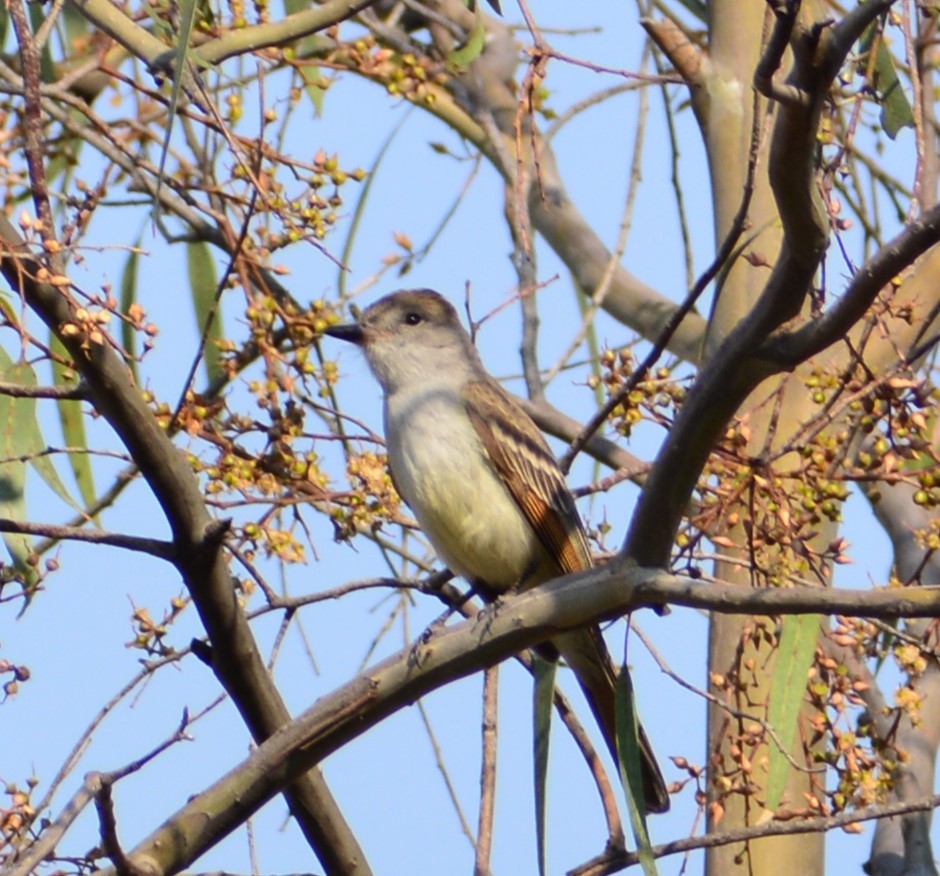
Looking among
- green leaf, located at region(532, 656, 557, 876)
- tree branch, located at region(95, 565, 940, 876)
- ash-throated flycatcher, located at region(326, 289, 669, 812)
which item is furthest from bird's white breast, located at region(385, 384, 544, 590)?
tree branch, located at region(95, 565, 940, 876)

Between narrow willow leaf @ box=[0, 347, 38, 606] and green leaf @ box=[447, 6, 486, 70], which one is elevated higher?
green leaf @ box=[447, 6, 486, 70]

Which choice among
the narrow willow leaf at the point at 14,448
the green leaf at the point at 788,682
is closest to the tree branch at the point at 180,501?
the narrow willow leaf at the point at 14,448

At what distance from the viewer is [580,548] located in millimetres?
3410

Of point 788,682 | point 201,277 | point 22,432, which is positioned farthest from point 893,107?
point 201,277

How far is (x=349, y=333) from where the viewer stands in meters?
3.55

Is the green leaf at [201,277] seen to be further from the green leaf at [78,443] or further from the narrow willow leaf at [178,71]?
the narrow willow leaf at [178,71]

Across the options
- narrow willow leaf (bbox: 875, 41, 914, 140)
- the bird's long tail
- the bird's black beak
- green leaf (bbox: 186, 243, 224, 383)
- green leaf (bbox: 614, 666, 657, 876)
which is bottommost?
green leaf (bbox: 614, 666, 657, 876)

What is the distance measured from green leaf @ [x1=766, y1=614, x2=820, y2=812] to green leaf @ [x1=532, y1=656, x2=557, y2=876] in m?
0.35

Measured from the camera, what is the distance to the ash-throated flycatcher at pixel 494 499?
3.31 metres

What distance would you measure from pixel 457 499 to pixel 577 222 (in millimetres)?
1222

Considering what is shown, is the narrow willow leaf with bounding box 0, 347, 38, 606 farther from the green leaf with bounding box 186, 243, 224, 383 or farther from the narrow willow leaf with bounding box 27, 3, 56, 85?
the green leaf with bounding box 186, 243, 224, 383

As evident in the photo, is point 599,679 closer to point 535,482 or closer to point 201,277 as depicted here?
point 535,482

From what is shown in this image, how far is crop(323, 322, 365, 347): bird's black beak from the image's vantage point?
11.4 feet

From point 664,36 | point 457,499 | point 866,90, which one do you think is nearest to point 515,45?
point 664,36
